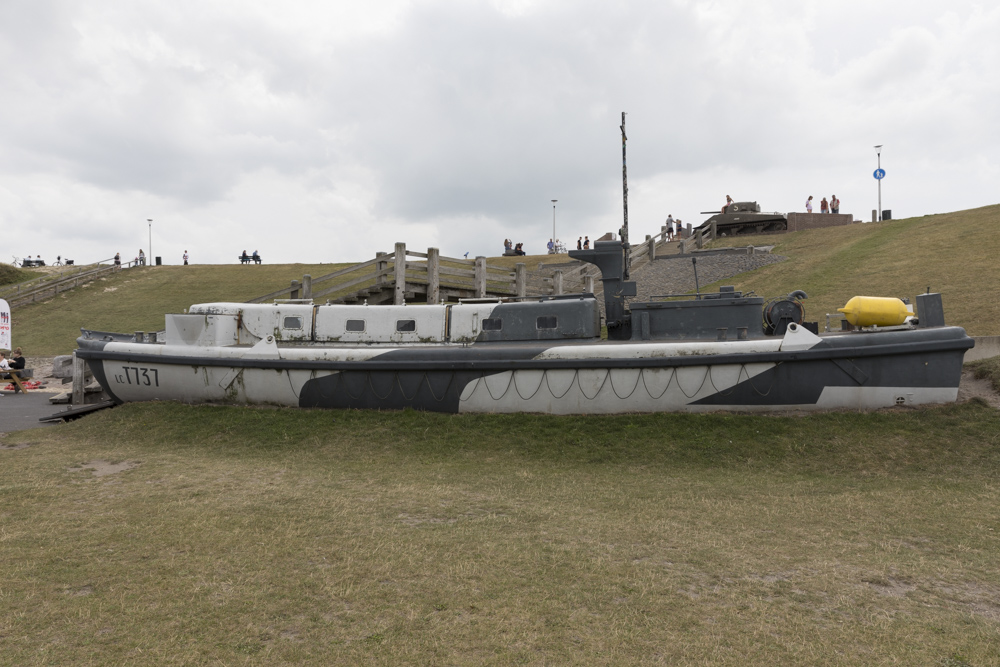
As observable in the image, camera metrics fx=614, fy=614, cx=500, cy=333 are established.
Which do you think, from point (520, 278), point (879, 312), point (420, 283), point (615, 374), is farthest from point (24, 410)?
point (879, 312)

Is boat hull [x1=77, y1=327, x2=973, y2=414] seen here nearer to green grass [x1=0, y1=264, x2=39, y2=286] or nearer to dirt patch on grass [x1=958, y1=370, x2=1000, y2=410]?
dirt patch on grass [x1=958, y1=370, x2=1000, y2=410]

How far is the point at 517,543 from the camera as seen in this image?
5.74 metres

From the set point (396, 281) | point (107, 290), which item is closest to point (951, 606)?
point (396, 281)

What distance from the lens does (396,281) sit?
67.8ft

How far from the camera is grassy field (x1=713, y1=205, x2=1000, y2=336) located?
1812 cm

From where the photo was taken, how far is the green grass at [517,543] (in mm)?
4062

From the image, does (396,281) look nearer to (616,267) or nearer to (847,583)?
(616,267)

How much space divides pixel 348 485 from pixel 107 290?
37.1 metres

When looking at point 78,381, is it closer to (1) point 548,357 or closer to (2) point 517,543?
(1) point 548,357

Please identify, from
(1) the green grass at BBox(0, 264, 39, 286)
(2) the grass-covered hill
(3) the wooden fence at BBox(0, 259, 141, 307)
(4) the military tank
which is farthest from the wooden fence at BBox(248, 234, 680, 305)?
(1) the green grass at BBox(0, 264, 39, 286)

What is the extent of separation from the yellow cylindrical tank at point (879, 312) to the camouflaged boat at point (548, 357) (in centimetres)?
18

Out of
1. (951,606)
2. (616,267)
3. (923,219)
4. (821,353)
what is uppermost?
(923,219)

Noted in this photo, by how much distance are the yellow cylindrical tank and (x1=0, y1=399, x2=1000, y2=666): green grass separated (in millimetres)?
1745

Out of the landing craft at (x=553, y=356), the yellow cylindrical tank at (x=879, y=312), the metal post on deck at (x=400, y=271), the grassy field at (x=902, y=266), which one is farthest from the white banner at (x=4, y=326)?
the grassy field at (x=902, y=266)
